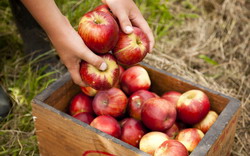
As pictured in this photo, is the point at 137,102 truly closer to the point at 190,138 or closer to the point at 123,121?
the point at 123,121

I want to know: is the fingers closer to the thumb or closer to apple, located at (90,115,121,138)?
the thumb

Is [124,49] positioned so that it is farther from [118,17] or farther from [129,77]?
[129,77]

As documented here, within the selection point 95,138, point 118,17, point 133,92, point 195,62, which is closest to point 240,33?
point 195,62

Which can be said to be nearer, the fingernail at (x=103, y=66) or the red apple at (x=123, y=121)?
the fingernail at (x=103, y=66)

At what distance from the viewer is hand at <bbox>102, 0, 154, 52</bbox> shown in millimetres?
1561

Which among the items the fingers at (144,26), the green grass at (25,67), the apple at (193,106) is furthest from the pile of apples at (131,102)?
the green grass at (25,67)

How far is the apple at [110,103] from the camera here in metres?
1.77

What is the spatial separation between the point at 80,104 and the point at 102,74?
38cm

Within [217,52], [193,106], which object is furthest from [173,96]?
[217,52]

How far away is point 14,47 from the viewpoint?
2.76m

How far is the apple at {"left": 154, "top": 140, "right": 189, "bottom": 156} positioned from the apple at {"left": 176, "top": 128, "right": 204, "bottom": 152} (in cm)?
12

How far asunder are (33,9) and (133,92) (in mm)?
681

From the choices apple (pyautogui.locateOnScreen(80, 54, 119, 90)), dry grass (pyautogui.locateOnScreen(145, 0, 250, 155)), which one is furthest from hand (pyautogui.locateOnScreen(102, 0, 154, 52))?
dry grass (pyautogui.locateOnScreen(145, 0, 250, 155))

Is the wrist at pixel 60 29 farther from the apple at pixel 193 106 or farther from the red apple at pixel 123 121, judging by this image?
the apple at pixel 193 106
